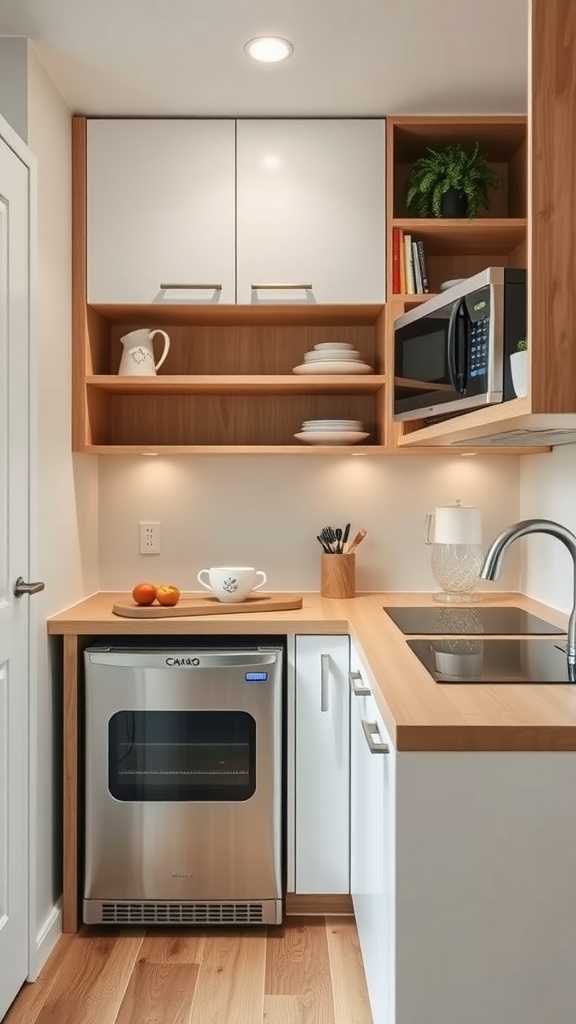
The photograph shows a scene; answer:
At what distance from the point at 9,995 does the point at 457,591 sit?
1.71m

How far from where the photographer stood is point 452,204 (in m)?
2.62

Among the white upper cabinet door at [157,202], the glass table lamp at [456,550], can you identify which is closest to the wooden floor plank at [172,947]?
the glass table lamp at [456,550]

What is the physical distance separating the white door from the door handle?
0.02 meters

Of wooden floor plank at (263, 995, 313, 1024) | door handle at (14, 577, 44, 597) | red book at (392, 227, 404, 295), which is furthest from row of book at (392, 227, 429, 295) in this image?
wooden floor plank at (263, 995, 313, 1024)

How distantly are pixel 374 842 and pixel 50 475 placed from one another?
1.32 meters

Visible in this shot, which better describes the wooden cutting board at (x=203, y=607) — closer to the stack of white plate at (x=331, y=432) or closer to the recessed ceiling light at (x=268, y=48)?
the stack of white plate at (x=331, y=432)

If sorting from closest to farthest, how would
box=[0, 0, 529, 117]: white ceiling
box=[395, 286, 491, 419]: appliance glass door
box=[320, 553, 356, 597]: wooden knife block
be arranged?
box=[395, 286, 491, 419]: appliance glass door, box=[0, 0, 529, 117]: white ceiling, box=[320, 553, 356, 597]: wooden knife block

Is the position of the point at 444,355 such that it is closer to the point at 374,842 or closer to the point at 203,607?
the point at 203,607

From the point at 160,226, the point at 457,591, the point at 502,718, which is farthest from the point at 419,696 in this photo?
the point at 160,226

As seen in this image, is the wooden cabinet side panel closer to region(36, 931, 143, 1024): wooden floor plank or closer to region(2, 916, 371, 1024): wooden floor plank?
region(2, 916, 371, 1024): wooden floor plank

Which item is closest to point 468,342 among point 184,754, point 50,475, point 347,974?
point 50,475

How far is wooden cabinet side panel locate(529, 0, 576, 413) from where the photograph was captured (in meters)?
1.35

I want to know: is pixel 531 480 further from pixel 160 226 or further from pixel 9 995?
pixel 9 995

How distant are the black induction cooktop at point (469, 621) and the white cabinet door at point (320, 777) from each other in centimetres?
23
